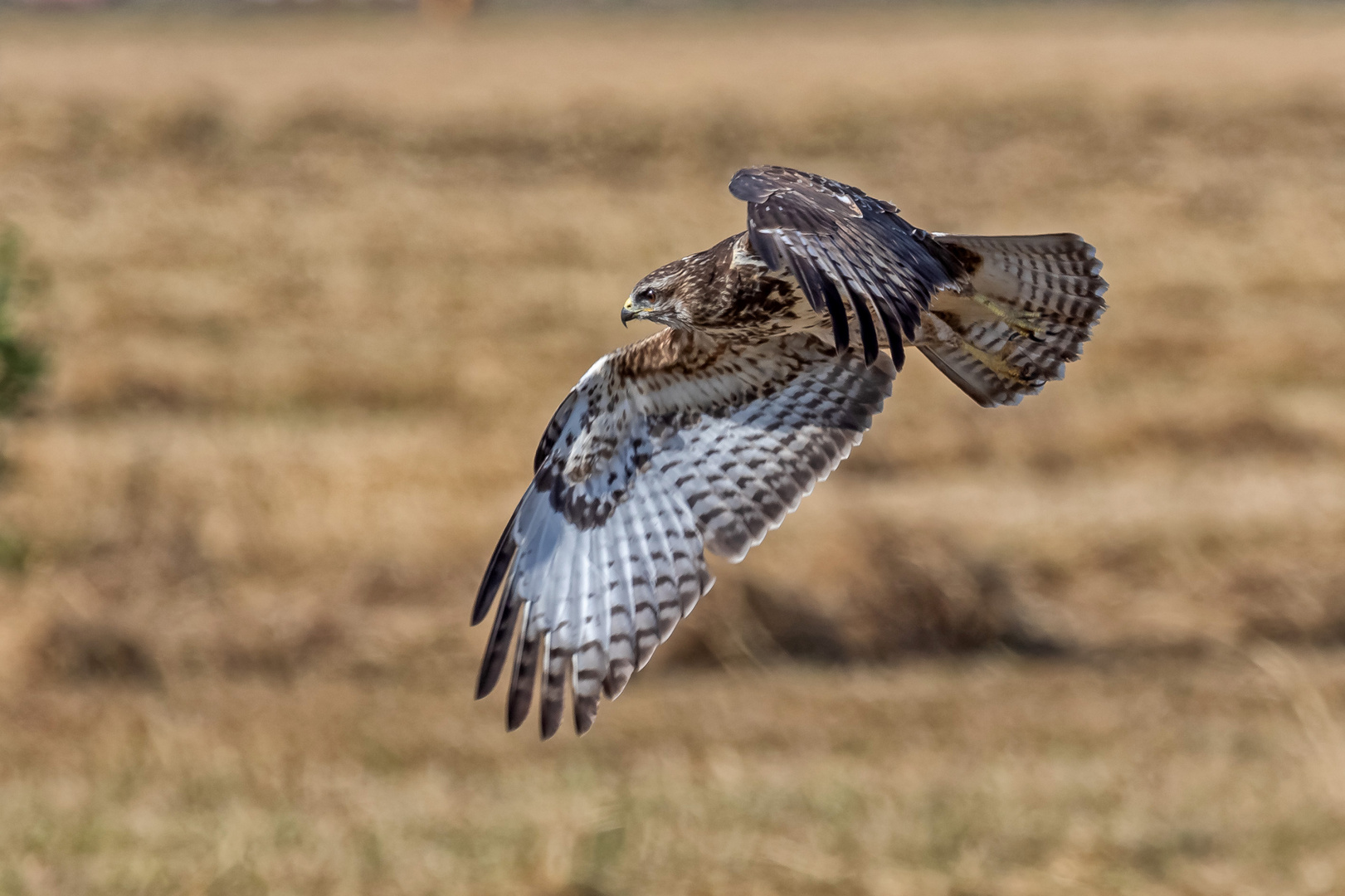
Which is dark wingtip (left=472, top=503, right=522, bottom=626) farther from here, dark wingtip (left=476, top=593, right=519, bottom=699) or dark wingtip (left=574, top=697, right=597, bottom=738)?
dark wingtip (left=574, top=697, right=597, bottom=738)

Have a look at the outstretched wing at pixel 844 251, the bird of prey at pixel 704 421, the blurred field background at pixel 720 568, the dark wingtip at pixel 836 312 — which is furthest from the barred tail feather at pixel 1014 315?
the blurred field background at pixel 720 568

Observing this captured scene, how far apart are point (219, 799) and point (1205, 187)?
43.5 ft

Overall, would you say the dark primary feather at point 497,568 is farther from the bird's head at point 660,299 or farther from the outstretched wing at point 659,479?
the bird's head at point 660,299

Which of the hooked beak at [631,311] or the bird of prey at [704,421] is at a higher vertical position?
the hooked beak at [631,311]

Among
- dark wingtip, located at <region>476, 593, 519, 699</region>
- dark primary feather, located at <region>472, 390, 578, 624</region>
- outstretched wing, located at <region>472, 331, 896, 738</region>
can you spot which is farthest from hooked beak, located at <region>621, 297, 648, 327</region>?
dark wingtip, located at <region>476, 593, 519, 699</region>

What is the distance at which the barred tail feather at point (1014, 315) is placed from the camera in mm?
4012

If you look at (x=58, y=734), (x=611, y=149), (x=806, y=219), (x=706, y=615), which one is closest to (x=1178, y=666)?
(x=706, y=615)

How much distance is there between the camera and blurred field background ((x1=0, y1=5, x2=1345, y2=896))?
7.40 meters

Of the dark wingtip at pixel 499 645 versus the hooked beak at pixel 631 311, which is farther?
the hooked beak at pixel 631 311

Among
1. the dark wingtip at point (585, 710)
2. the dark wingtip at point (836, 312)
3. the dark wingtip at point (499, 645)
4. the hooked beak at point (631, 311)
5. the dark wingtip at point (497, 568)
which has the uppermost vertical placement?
the hooked beak at point (631, 311)

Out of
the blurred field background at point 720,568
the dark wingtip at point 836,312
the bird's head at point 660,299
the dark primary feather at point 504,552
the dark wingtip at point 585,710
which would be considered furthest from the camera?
the blurred field background at point 720,568

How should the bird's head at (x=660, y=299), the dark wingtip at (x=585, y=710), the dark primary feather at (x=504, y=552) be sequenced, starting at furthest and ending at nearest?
the dark primary feather at (x=504, y=552) → the bird's head at (x=660, y=299) → the dark wingtip at (x=585, y=710)

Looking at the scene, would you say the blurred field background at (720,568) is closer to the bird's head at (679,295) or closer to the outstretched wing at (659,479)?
→ the outstretched wing at (659,479)

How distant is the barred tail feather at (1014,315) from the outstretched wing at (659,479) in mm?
272
